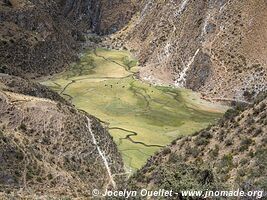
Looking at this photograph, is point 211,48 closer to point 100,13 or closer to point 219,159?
point 100,13

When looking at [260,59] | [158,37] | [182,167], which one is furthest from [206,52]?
[182,167]

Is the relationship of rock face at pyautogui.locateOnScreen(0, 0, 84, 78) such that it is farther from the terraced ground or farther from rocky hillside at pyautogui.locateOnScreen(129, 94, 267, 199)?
rocky hillside at pyautogui.locateOnScreen(129, 94, 267, 199)

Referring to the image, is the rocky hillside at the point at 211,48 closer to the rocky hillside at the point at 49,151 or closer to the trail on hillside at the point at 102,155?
the trail on hillside at the point at 102,155

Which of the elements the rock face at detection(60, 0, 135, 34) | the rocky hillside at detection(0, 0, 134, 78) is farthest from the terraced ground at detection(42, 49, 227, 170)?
the rock face at detection(60, 0, 135, 34)

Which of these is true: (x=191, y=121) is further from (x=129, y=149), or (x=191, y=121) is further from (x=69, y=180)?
(x=69, y=180)

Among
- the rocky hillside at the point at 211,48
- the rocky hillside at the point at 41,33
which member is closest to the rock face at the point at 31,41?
the rocky hillside at the point at 41,33
